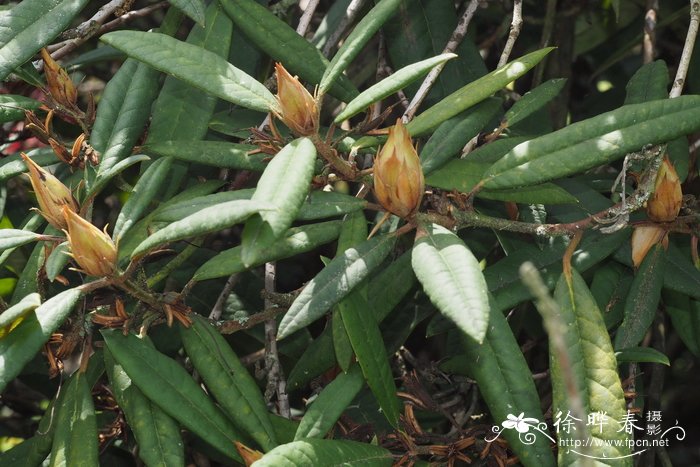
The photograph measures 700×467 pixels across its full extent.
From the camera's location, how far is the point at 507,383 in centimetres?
126

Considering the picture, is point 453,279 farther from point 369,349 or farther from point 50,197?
point 50,197

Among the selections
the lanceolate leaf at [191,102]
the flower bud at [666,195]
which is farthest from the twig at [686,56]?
the lanceolate leaf at [191,102]

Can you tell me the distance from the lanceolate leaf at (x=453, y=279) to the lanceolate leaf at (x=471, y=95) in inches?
6.8

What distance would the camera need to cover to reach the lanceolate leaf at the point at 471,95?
4.18 feet

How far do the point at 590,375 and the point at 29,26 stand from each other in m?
1.02

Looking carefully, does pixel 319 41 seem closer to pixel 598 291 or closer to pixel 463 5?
pixel 463 5

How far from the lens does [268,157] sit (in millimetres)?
1336

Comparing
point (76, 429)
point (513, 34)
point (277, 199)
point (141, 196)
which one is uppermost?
point (513, 34)

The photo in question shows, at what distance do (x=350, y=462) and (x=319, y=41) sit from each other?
1.02 m

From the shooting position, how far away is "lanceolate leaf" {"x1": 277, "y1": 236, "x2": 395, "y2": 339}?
45.9 inches

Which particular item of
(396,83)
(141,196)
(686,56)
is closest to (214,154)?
(141,196)

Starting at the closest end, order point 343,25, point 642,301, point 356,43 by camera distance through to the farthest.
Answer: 1. point 356,43
2. point 642,301
3. point 343,25

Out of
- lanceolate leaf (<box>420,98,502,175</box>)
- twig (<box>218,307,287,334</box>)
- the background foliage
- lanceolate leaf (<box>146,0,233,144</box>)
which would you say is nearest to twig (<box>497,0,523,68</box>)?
the background foliage

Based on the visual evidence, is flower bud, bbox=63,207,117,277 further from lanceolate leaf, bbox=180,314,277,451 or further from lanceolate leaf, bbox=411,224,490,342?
lanceolate leaf, bbox=411,224,490,342
